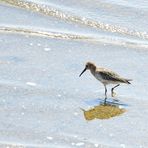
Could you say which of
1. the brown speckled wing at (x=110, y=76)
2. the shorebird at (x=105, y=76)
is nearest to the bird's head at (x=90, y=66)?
the shorebird at (x=105, y=76)

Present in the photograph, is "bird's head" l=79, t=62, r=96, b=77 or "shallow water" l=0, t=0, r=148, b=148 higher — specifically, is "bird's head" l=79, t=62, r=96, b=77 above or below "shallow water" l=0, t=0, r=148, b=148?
above

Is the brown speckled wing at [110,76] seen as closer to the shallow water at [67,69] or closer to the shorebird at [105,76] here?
the shorebird at [105,76]

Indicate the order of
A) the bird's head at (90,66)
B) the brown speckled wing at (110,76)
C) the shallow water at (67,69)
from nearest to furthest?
the shallow water at (67,69), the brown speckled wing at (110,76), the bird's head at (90,66)

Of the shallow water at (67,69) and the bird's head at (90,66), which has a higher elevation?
the bird's head at (90,66)

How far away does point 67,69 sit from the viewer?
10188mm

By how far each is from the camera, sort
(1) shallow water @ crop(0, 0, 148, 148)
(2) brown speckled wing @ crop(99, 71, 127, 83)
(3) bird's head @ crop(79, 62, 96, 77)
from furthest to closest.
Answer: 1. (3) bird's head @ crop(79, 62, 96, 77)
2. (2) brown speckled wing @ crop(99, 71, 127, 83)
3. (1) shallow water @ crop(0, 0, 148, 148)

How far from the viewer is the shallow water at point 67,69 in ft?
26.0

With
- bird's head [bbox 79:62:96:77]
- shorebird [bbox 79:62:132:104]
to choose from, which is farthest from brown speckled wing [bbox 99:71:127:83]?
bird's head [bbox 79:62:96:77]

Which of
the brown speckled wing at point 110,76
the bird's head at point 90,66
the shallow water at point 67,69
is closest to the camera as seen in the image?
the shallow water at point 67,69

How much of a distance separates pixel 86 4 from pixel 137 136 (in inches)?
242

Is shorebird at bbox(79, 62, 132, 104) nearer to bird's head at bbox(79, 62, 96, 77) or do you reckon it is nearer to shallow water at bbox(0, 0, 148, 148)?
bird's head at bbox(79, 62, 96, 77)

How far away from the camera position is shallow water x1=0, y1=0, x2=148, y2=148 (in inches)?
312

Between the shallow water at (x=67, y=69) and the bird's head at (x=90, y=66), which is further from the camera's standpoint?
the bird's head at (x=90, y=66)

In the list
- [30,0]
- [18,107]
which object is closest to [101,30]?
[30,0]
